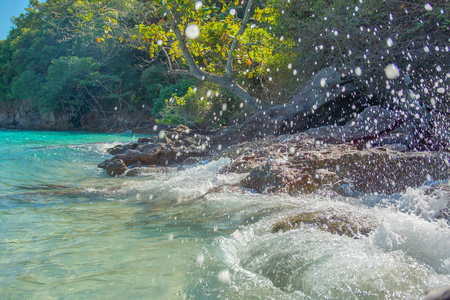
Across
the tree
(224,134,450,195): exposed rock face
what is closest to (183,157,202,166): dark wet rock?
the tree

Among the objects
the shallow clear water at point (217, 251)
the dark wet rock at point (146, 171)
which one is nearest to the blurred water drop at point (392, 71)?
the shallow clear water at point (217, 251)

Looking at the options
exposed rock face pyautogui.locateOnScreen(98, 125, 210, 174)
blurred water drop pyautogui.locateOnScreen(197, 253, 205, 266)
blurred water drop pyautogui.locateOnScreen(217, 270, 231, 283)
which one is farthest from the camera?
exposed rock face pyautogui.locateOnScreen(98, 125, 210, 174)

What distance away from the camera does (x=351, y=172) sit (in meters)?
4.67

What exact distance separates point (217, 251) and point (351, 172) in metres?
2.58

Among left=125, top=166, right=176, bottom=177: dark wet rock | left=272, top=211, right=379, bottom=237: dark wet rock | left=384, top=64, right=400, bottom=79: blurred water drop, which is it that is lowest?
left=125, top=166, right=176, bottom=177: dark wet rock

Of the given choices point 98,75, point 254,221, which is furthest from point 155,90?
point 254,221

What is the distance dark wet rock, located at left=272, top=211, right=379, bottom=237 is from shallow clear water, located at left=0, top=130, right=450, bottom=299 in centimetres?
9

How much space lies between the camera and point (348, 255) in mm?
2436

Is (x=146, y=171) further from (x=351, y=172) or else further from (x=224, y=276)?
(x=224, y=276)

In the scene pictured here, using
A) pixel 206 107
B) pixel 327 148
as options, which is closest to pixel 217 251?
pixel 327 148

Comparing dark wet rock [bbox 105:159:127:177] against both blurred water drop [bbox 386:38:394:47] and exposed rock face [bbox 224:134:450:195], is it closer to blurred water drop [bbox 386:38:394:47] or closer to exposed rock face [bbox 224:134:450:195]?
exposed rock face [bbox 224:134:450:195]

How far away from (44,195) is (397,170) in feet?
16.6

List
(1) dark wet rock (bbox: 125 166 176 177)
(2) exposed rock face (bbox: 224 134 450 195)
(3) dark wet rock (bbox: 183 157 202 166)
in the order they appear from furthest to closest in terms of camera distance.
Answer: (3) dark wet rock (bbox: 183 157 202 166) < (1) dark wet rock (bbox: 125 166 176 177) < (2) exposed rock face (bbox: 224 134 450 195)

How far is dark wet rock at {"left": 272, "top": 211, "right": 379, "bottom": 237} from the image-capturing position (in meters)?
2.91
